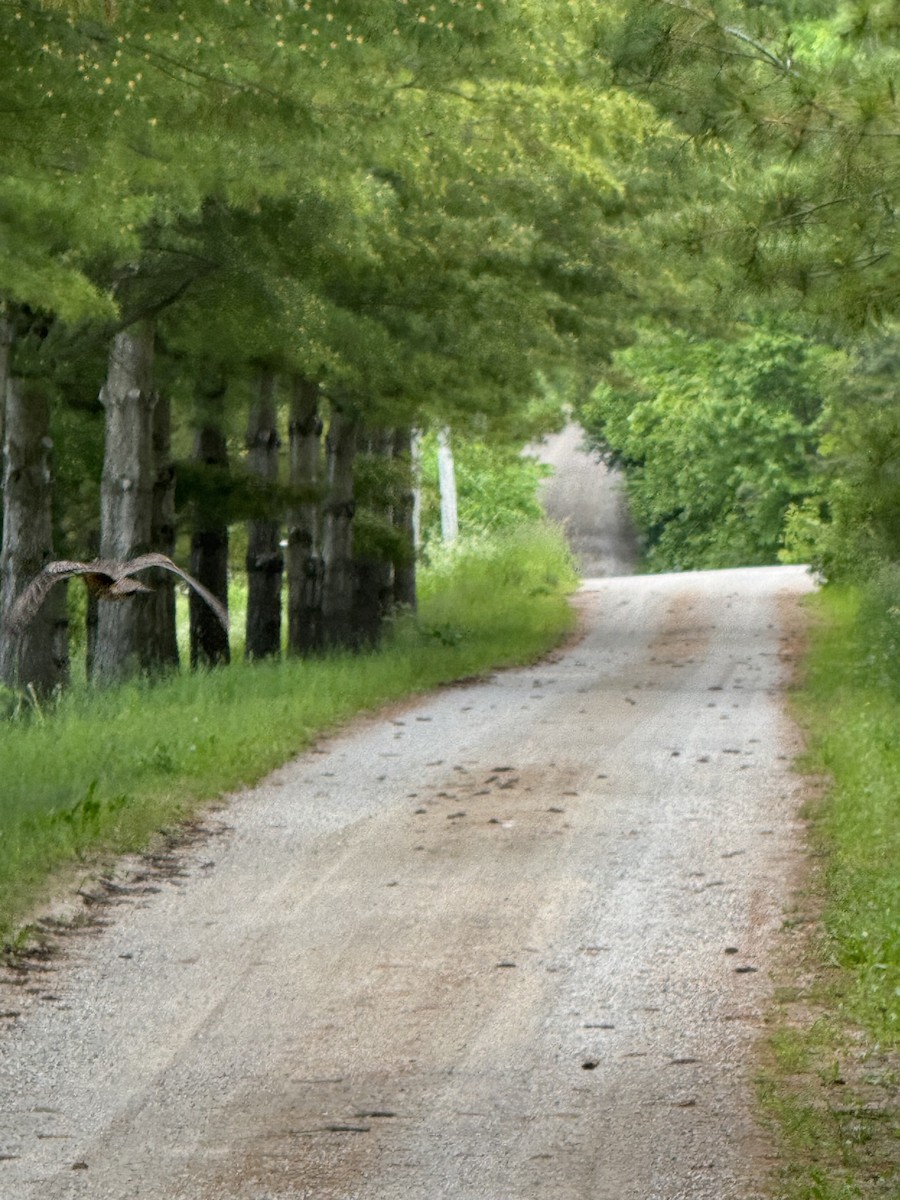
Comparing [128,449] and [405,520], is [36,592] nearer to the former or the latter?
[128,449]

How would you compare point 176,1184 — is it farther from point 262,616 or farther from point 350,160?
point 262,616

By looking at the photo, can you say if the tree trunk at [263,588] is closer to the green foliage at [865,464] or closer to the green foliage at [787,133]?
the green foliage at [865,464]

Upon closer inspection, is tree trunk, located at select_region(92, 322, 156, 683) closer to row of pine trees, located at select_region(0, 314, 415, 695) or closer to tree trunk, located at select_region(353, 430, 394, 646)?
row of pine trees, located at select_region(0, 314, 415, 695)

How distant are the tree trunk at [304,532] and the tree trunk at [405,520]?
1252mm

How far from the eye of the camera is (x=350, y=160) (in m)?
11.8

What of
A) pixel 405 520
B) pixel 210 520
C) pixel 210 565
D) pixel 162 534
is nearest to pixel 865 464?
pixel 162 534

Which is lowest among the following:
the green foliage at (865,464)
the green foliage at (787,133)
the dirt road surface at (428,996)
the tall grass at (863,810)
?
the dirt road surface at (428,996)

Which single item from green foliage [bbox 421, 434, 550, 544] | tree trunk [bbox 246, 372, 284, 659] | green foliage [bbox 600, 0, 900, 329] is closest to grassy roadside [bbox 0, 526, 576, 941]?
tree trunk [bbox 246, 372, 284, 659]

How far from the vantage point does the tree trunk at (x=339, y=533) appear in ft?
76.5

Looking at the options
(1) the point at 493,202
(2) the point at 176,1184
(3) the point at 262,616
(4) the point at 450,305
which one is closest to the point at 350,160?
(1) the point at 493,202

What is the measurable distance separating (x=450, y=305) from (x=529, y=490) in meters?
44.9

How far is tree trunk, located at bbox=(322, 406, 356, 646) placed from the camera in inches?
918

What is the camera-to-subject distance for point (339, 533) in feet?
77.1

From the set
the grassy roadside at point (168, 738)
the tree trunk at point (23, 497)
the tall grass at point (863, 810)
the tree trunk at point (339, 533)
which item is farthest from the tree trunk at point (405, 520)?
the tree trunk at point (23, 497)
